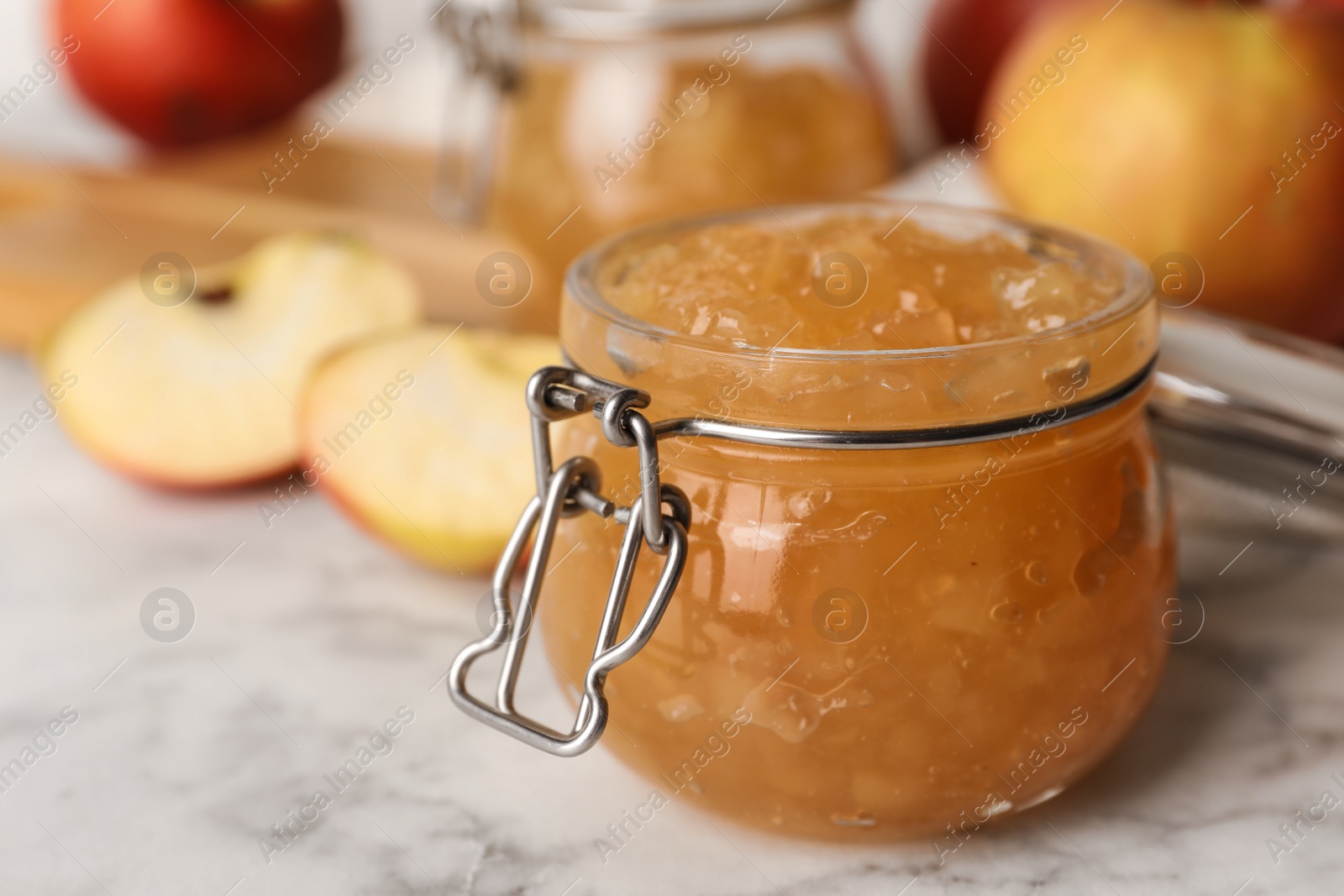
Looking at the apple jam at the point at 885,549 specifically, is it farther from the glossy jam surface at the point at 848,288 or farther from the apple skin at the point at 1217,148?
the apple skin at the point at 1217,148

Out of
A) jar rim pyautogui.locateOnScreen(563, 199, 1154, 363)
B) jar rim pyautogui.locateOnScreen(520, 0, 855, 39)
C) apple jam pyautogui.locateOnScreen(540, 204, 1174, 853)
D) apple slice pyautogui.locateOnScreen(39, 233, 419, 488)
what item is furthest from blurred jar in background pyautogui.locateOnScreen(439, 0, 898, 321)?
apple jam pyautogui.locateOnScreen(540, 204, 1174, 853)

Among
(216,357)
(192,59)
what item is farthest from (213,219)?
(216,357)

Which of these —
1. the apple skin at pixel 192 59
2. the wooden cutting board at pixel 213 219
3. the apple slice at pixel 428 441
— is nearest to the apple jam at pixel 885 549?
the apple slice at pixel 428 441

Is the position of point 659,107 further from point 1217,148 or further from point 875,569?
point 875,569

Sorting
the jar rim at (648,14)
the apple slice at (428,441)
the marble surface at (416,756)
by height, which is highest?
the jar rim at (648,14)

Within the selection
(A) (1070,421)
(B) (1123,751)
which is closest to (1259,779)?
(B) (1123,751)
